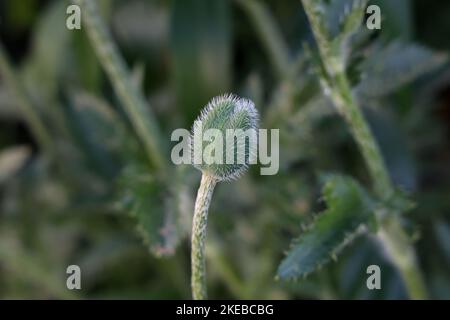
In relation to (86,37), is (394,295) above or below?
below

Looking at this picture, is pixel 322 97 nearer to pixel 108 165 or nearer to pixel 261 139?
pixel 261 139

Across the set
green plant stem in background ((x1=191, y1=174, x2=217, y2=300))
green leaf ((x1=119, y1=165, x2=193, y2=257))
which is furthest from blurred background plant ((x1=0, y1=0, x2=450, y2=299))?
green plant stem in background ((x1=191, y1=174, x2=217, y2=300))

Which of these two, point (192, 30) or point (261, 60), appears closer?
point (192, 30)

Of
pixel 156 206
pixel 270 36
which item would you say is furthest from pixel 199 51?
pixel 156 206

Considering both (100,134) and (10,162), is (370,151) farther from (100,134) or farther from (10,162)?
(10,162)

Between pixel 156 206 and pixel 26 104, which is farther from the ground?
pixel 26 104
